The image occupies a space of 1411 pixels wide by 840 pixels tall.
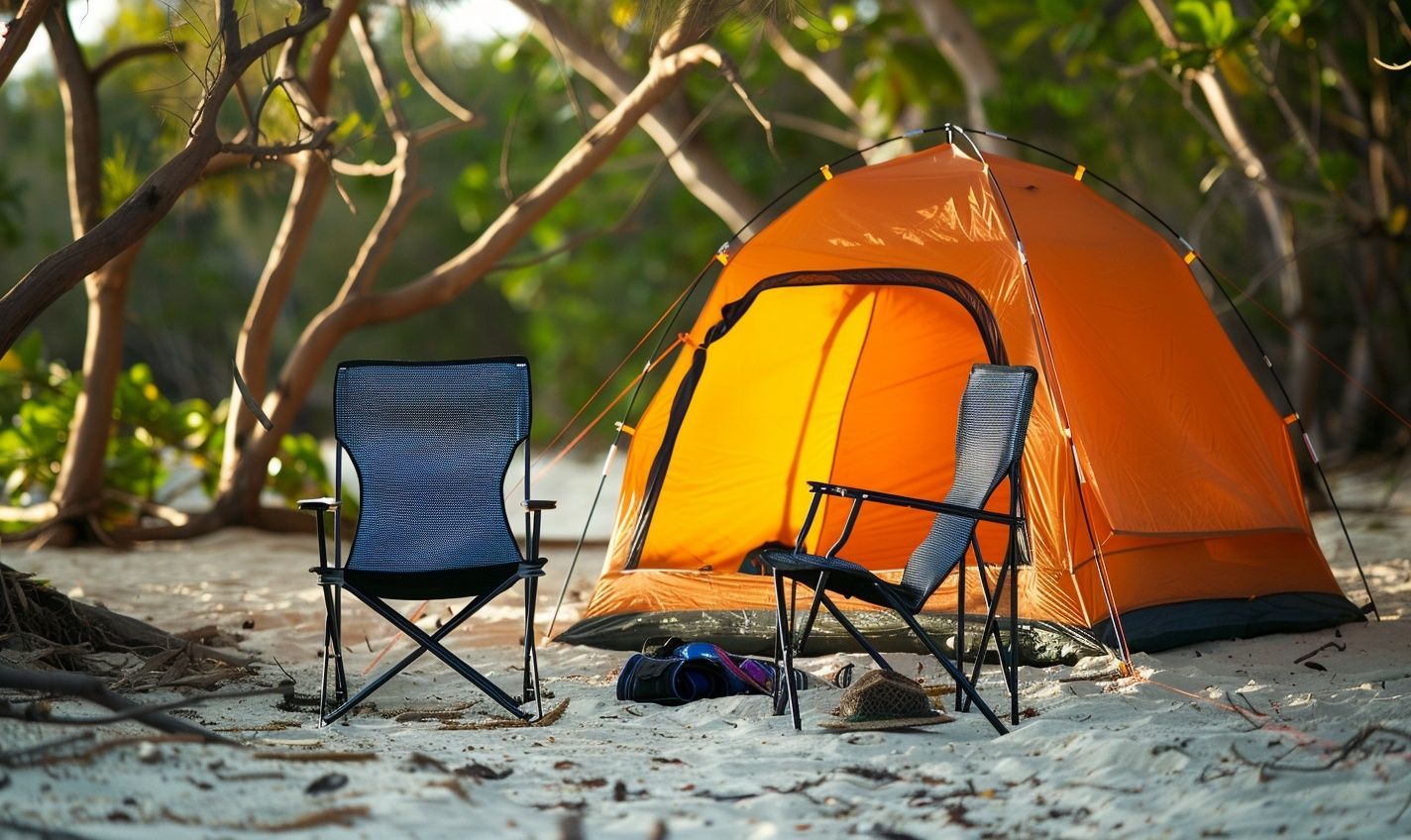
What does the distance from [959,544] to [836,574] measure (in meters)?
0.34

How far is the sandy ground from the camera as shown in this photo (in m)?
2.28

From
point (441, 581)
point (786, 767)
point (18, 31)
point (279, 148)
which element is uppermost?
point (18, 31)

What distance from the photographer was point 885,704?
10.4 ft

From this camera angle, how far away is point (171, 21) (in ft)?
12.7

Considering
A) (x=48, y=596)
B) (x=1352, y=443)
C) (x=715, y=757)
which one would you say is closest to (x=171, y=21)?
(x=48, y=596)

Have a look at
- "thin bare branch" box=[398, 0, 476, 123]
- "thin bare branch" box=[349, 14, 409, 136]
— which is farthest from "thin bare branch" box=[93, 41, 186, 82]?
"thin bare branch" box=[398, 0, 476, 123]

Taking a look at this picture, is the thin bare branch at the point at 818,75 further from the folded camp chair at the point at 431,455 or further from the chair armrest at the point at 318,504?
the chair armrest at the point at 318,504

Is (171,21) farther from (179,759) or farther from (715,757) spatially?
(715,757)

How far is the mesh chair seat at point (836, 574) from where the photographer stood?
10.3ft

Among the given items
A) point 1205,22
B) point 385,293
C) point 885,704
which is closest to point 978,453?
point 885,704

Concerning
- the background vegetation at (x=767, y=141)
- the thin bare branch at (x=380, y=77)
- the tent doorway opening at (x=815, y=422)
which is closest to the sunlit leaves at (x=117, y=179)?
the background vegetation at (x=767, y=141)

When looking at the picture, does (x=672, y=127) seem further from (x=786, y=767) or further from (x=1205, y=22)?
(x=786, y=767)

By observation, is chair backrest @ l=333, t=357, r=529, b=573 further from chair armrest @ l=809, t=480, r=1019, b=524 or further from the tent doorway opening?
the tent doorway opening

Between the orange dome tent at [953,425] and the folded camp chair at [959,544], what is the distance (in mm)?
612
